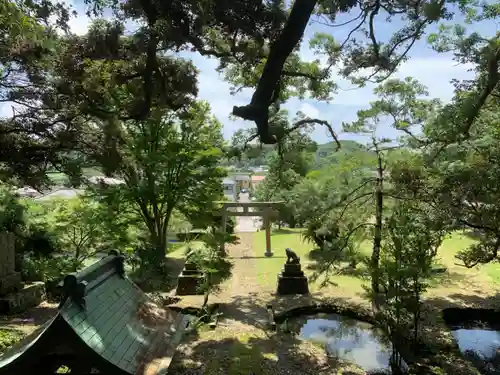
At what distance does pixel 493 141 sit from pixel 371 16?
3.61 metres

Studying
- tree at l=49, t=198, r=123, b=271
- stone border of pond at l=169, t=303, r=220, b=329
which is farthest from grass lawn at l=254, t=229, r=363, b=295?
tree at l=49, t=198, r=123, b=271

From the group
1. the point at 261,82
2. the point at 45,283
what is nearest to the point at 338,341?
the point at 261,82

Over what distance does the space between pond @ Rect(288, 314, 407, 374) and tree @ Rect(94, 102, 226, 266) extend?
6714 mm

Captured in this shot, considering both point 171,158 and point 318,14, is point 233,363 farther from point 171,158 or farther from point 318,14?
point 171,158

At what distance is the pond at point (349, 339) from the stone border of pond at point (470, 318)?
2.25m

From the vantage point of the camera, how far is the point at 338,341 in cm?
1087

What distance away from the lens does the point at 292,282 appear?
564 inches

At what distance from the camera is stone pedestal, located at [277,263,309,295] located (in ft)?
47.0

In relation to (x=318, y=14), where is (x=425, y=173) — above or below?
below

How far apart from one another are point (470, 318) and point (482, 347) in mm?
1639

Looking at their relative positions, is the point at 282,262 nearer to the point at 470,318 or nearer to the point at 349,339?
the point at 349,339

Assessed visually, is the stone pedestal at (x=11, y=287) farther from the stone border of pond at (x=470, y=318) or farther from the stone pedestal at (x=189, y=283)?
the stone border of pond at (x=470, y=318)

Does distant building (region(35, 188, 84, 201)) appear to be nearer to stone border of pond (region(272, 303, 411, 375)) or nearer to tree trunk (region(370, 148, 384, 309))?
stone border of pond (region(272, 303, 411, 375))

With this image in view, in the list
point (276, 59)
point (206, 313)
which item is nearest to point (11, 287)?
point (206, 313)
